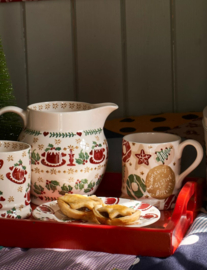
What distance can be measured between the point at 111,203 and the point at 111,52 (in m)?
0.51

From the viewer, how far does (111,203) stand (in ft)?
2.22

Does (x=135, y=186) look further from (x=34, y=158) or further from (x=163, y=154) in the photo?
(x=34, y=158)

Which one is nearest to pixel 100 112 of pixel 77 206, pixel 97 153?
pixel 97 153

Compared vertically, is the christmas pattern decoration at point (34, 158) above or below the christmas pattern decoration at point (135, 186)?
above

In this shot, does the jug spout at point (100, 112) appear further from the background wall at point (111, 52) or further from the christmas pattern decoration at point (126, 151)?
the background wall at point (111, 52)

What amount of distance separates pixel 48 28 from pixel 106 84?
220 millimetres

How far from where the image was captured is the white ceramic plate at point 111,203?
596 millimetres

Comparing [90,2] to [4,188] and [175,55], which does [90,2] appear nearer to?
[175,55]

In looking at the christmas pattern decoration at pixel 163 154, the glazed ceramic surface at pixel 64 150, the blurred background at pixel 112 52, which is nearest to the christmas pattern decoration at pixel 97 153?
the glazed ceramic surface at pixel 64 150

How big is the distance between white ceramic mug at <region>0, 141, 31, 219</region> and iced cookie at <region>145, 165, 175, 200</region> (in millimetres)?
205

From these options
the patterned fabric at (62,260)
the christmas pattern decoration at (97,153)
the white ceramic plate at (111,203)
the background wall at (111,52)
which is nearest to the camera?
the patterned fabric at (62,260)

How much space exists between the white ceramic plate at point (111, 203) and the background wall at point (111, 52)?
0.43 metres

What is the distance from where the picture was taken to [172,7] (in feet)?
3.28

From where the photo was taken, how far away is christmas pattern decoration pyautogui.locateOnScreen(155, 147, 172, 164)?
676 millimetres
